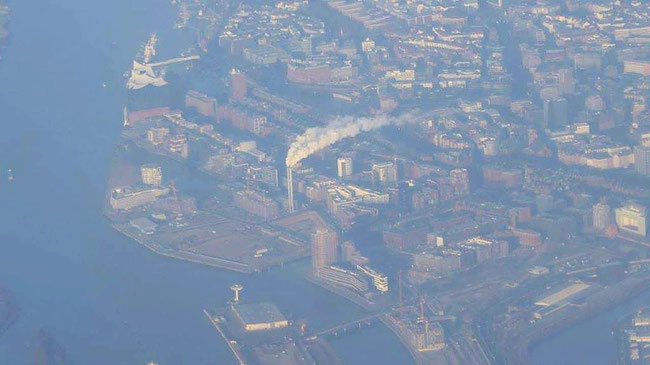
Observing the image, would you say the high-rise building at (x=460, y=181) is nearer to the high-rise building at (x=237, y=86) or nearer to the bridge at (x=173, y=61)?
the high-rise building at (x=237, y=86)

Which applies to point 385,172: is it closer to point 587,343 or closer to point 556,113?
point 556,113

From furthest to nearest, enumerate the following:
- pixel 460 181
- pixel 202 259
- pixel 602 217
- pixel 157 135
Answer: pixel 157 135 → pixel 460 181 → pixel 602 217 → pixel 202 259

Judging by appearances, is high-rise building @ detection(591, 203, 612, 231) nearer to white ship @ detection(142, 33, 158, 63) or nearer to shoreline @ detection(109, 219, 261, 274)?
shoreline @ detection(109, 219, 261, 274)

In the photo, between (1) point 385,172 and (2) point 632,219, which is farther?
(1) point 385,172

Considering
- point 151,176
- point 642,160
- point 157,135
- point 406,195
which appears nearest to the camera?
point 406,195

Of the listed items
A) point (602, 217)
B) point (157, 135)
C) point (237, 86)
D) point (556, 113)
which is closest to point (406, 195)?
point (602, 217)

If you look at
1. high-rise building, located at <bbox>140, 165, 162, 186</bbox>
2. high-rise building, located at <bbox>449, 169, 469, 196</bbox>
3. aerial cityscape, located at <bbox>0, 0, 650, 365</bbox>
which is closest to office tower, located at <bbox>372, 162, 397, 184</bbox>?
aerial cityscape, located at <bbox>0, 0, 650, 365</bbox>

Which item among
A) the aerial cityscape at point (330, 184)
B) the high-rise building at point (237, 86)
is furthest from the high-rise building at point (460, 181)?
the high-rise building at point (237, 86)
